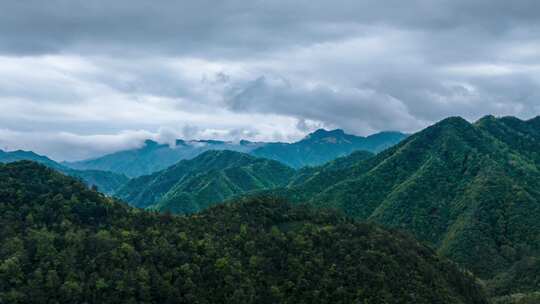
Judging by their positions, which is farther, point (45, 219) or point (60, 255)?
point (45, 219)

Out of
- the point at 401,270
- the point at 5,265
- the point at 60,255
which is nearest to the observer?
the point at 5,265

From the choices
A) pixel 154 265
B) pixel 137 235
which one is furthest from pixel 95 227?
pixel 154 265

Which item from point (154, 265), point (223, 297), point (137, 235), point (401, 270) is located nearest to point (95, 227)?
point (137, 235)

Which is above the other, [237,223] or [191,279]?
[237,223]

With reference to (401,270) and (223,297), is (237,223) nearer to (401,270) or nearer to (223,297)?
(223,297)

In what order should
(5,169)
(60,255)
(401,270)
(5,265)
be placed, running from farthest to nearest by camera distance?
(5,169), (401,270), (60,255), (5,265)

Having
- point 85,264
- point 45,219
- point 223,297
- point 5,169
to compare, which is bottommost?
point 223,297

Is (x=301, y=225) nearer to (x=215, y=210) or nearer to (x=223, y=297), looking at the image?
(x=215, y=210)
